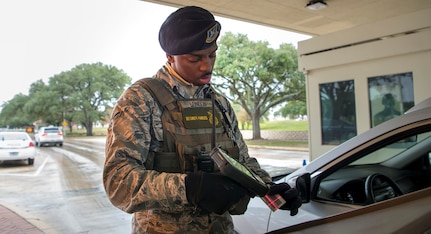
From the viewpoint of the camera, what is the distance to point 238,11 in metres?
5.55

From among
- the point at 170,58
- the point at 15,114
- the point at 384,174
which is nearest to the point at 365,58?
the point at 384,174

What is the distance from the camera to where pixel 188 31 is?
105 centimetres

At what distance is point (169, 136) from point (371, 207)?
2.52 feet

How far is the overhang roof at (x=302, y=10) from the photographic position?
17.1 feet

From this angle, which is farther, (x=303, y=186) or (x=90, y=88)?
(x=90, y=88)

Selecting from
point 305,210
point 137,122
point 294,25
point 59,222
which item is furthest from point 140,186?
point 294,25

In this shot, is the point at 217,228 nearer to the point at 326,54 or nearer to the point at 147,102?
the point at 147,102

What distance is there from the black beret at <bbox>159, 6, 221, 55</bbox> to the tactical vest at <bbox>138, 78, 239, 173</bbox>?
147mm

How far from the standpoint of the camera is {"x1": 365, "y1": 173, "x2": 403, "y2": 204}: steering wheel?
1.89 meters

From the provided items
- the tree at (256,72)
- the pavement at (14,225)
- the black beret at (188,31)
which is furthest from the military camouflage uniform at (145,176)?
the tree at (256,72)

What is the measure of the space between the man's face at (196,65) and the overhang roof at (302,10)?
12.7 ft

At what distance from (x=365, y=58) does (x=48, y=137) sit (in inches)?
861

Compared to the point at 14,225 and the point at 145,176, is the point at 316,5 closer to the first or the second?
the point at 145,176

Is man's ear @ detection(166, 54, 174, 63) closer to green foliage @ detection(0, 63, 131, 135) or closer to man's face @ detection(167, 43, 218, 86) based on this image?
man's face @ detection(167, 43, 218, 86)
